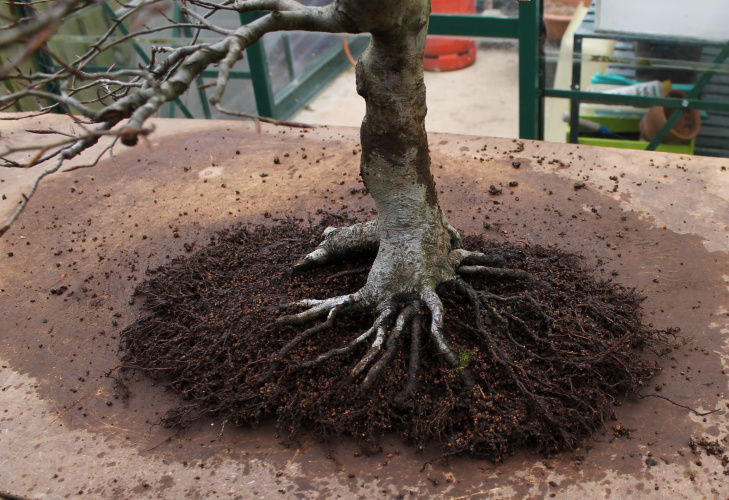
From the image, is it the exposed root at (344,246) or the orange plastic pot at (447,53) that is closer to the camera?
the exposed root at (344,246)

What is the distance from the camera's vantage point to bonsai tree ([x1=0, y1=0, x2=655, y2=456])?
4.83 feet

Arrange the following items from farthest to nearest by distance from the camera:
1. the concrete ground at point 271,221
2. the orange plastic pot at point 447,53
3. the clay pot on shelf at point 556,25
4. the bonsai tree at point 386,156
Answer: the orange plastic pot at point 447,53
the clay pot on shelf at point 556,25
the concrete ground at point 271,221
the bonsai tree at point 386,156

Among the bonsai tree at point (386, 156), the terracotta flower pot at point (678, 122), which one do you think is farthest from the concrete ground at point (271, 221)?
the terracotta flower pot at point (678, 122)

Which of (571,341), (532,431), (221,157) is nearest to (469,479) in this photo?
(532,431)

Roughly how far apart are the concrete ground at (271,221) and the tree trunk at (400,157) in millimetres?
499

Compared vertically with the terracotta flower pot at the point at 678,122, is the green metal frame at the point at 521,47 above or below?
above

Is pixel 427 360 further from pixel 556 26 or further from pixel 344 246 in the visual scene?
pixel 556 26

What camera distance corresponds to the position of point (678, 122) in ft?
11.9

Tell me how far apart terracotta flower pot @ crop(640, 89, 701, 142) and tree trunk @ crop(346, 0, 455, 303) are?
2.30 meters

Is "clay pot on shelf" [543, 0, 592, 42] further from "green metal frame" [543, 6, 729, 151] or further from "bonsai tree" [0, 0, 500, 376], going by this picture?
"bonsai tree" [0, 0, 500, 376]

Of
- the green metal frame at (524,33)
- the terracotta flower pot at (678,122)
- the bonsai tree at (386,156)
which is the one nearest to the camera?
the bonsai tree at (386,156)

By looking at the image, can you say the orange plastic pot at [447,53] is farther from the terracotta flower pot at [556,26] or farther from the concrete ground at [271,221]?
the concrete ground at [271,221]

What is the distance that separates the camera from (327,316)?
1831 mm

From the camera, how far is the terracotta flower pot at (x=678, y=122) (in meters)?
3.60
